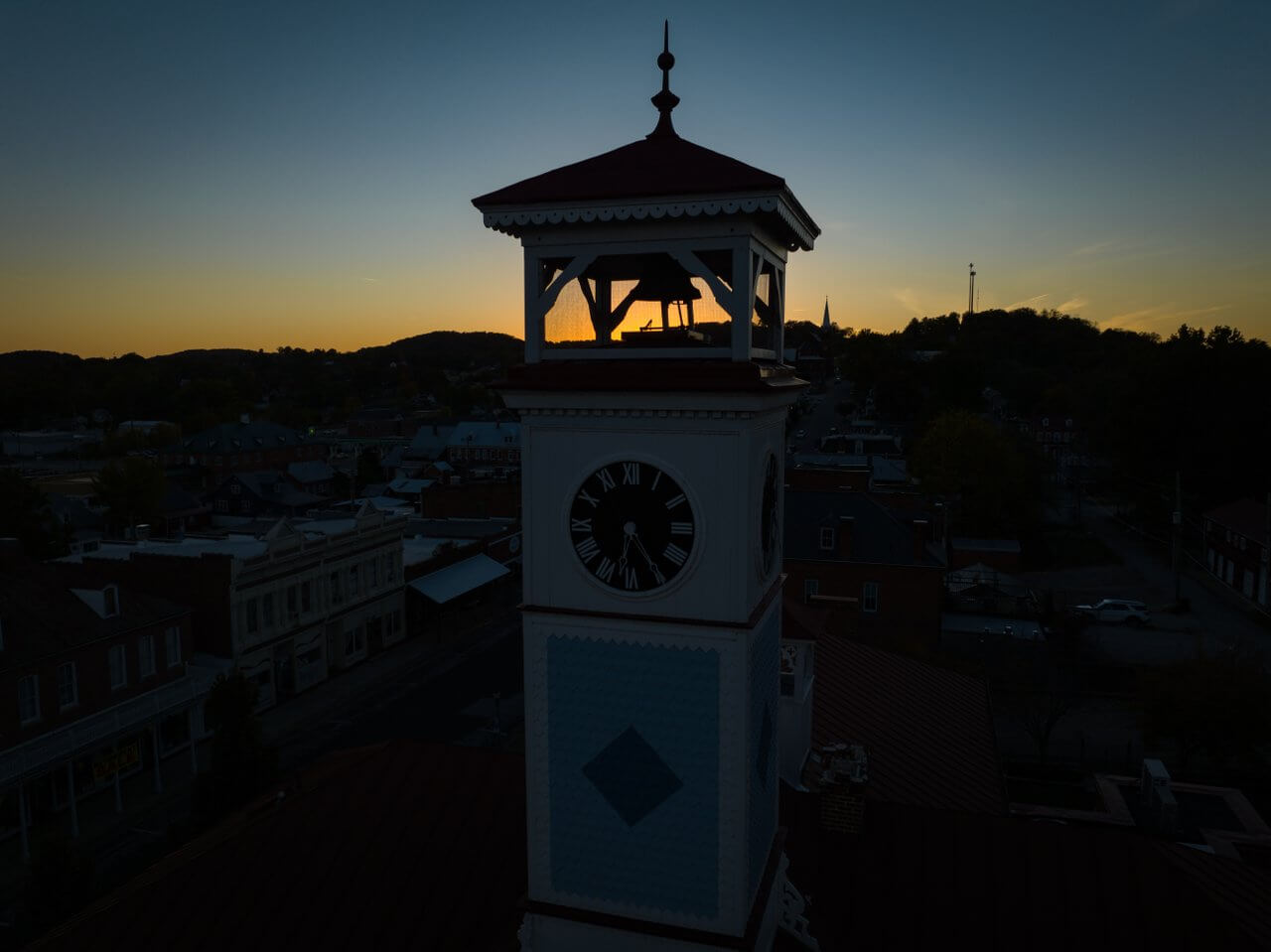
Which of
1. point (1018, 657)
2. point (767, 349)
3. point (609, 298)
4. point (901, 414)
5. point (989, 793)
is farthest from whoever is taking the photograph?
point (901, 414)

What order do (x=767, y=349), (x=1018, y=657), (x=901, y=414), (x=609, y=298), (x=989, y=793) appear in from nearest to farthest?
(x=767, y=349), (x=609, y=298), (x=989, y=793), (x=1018, y=657), (x=901, y=414)

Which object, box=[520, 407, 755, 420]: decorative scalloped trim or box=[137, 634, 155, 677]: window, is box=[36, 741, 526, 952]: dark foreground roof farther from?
box=[137, 634, 155, 677]: window

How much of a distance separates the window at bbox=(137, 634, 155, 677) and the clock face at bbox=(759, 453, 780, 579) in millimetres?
25945

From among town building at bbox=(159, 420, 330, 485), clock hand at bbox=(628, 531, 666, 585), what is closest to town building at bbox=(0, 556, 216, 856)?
clock hand at bbox=(628, 531, 666, 585)

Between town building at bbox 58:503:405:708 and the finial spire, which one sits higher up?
the finial spire

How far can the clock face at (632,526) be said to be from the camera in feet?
26.3

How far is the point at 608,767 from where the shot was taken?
837 centimetres

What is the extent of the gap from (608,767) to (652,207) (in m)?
5.13

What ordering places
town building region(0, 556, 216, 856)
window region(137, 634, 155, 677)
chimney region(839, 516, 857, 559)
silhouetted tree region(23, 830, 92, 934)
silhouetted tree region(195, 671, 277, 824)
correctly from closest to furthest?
silhouetted tree region(23, 830, 92, 934) → silhouetted tree region(195, 671, 277, 824) → town building region(0, 556, 216, 856) → window region(137, 634, 155, 677) → chimney region(839, 516, 857, 559)

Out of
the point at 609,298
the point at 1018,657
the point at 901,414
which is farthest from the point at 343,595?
the point at 901,414

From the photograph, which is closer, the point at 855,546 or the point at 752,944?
the point at 752,944

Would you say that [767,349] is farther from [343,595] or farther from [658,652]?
[343,595]

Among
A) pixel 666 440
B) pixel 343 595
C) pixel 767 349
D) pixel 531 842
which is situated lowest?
pixel 343 595

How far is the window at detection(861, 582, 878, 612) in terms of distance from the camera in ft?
133
